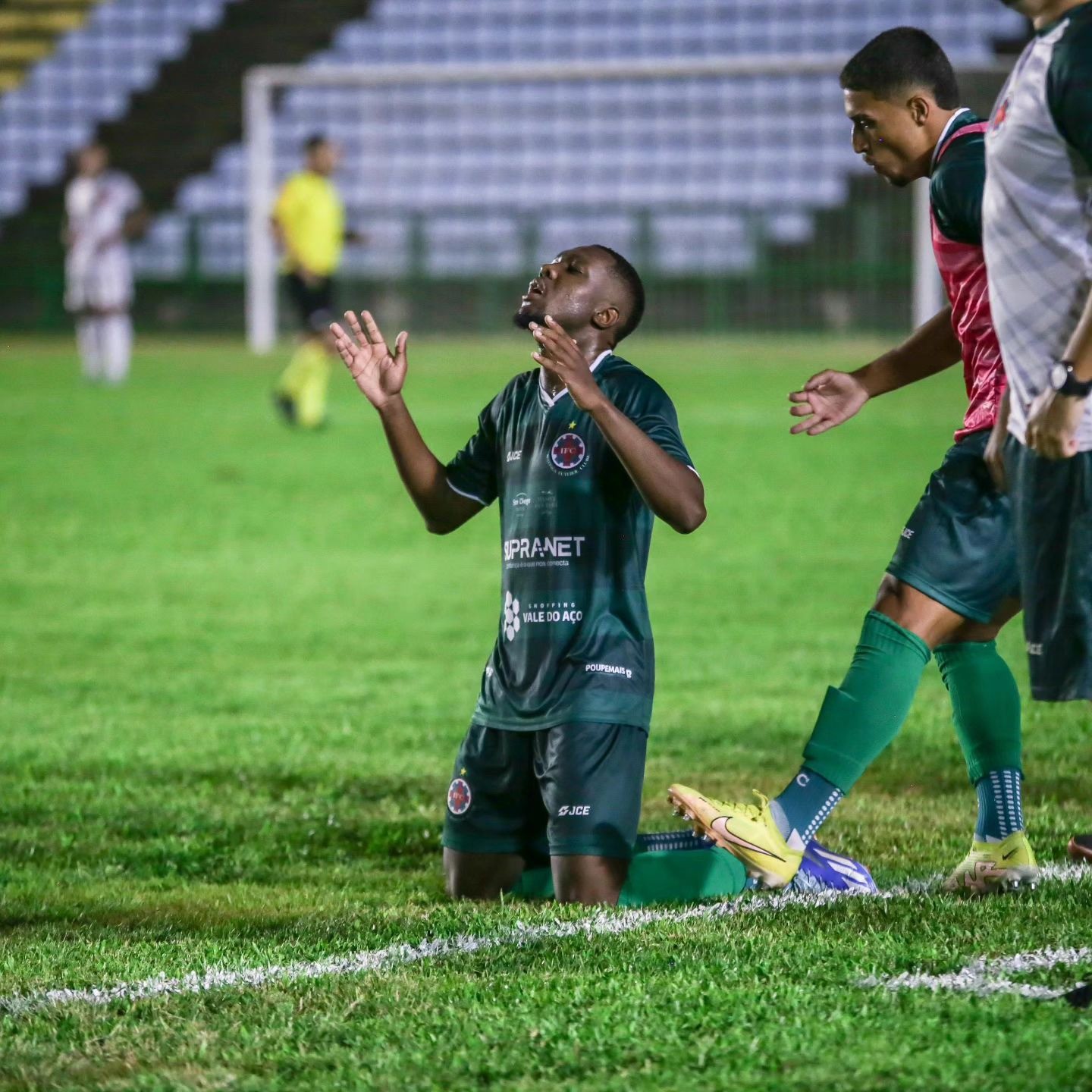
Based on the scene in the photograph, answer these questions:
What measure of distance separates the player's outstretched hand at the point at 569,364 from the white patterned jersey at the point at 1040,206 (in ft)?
2.72

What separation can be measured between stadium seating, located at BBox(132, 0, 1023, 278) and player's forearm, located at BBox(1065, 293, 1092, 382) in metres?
21.6

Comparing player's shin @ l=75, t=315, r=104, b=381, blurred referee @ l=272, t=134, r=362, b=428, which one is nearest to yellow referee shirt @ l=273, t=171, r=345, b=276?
blurred referee @ l=272, t=134, r=362, b=428

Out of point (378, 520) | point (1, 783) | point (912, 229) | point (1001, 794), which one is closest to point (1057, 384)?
point (1001, 794)

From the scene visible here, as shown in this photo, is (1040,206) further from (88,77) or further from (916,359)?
(88,77)

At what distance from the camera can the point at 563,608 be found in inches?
161

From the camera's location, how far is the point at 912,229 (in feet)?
71.8

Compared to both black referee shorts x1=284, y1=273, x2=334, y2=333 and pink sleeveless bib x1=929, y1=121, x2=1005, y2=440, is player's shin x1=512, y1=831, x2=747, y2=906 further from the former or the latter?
black referee shorts x1=284, y1=273, x2=334, y2=333

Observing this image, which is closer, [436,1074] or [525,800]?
[436,1074]

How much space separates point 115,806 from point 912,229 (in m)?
17.9

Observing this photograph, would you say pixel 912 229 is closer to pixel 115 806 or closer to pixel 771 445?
pixel 771 445

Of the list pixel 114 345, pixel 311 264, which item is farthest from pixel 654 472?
pixel 114 345

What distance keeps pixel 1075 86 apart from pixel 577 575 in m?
1.59

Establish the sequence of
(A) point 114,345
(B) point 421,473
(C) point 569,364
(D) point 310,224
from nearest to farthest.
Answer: (C) point 569,364 < (B) point 421,473 < (D) point 310,224 < (A) point 114,345

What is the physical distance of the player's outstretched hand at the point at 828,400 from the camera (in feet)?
13.6
